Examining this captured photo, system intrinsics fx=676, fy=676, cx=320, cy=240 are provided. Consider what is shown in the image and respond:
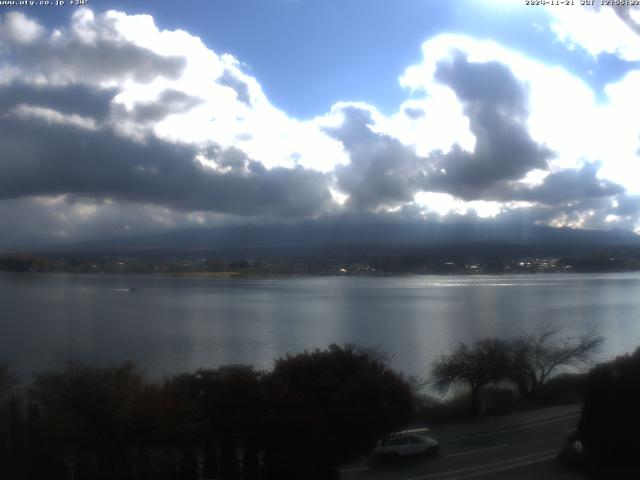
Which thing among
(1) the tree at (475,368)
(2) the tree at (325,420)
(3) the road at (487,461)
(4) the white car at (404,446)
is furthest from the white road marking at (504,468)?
(1) the tree at (475,368)

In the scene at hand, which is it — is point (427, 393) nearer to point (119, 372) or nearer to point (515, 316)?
point (119, 372)

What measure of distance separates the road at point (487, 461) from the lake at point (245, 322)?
23.6ft

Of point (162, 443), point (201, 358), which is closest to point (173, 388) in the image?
point (162, 443)

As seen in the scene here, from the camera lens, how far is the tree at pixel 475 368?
1559cm

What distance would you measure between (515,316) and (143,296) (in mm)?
23412

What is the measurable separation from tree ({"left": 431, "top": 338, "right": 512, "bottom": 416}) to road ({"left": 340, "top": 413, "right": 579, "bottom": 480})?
3910 millimetres

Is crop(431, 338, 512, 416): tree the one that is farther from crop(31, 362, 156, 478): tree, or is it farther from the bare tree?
the bare tree

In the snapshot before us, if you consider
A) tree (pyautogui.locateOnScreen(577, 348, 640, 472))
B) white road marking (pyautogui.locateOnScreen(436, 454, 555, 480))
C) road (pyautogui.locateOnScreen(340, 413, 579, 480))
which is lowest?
road (pyautogui.locateOnScreen(340, 413, 579, 480))

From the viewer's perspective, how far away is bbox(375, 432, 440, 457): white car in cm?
984

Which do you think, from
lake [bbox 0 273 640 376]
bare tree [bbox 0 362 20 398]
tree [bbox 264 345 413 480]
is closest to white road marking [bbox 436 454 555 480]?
tree [bbox 264 345 413 480]

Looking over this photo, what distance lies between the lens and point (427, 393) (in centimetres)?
1652

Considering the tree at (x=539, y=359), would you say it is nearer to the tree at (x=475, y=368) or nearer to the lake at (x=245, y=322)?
the tree at (x=475, y=368)

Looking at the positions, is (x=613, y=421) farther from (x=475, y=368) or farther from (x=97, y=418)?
(x=475, y=368)

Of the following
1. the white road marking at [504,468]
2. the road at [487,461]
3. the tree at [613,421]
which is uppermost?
the tree at [613,421]
